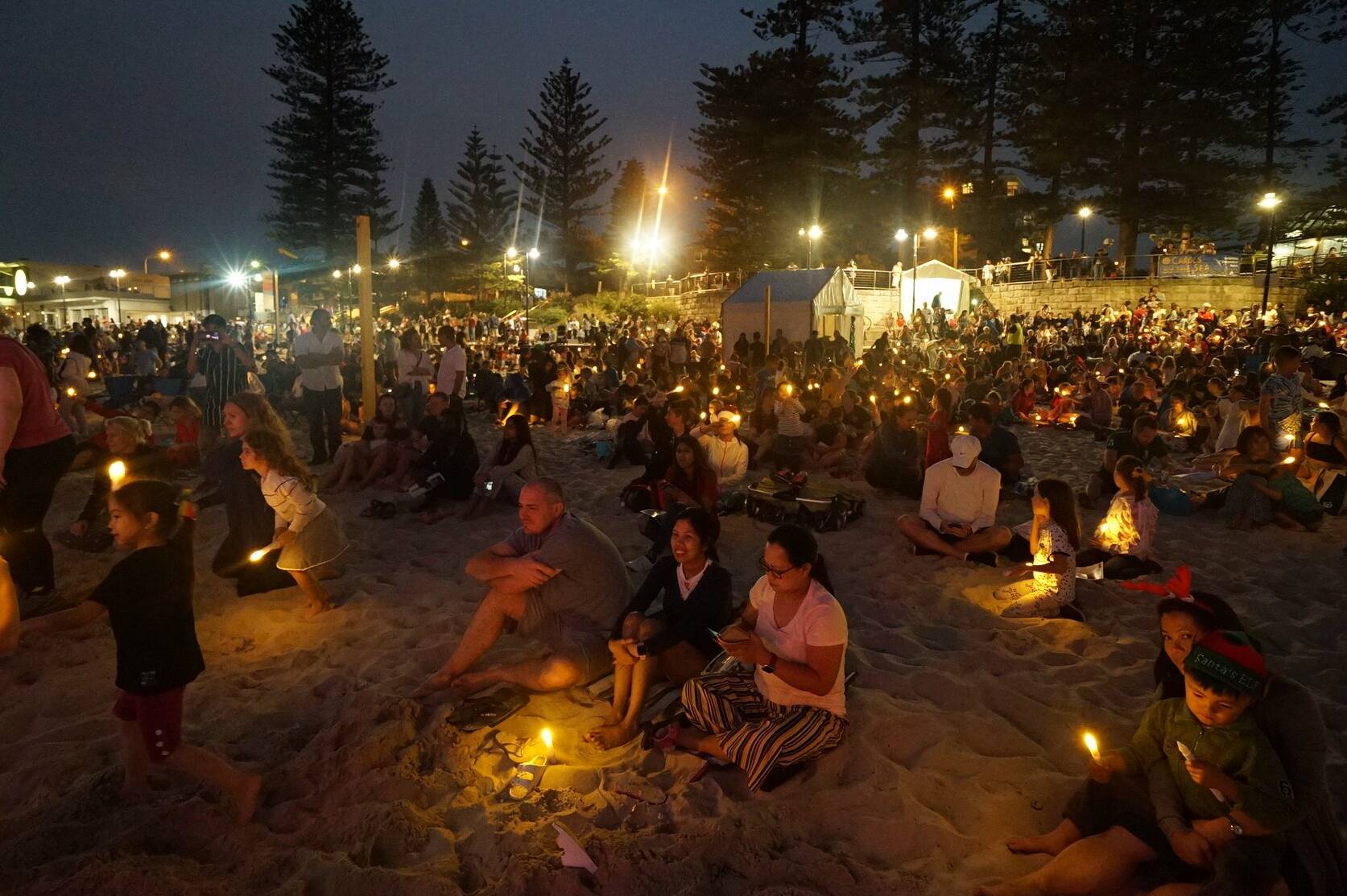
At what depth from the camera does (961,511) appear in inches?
242

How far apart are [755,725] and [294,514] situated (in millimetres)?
3284

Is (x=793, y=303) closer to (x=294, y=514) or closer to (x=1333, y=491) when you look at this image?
(x=1333, y=491)

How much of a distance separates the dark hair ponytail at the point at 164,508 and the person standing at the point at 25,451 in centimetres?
189

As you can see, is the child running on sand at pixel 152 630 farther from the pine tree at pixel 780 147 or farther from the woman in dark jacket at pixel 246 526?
the pine tree at pixel 780 147

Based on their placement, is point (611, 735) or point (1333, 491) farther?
point (1333, 491)

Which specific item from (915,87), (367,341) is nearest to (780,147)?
(915,87)

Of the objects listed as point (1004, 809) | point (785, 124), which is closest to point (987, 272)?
point (785, 124)

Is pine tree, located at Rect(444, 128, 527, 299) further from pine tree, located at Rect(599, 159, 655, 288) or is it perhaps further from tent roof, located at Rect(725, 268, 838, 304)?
tent roof, located at Rect(725, 268, 838, 304)

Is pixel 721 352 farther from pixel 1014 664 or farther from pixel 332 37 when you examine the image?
pixel 332 37

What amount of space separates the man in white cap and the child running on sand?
4.91 meters

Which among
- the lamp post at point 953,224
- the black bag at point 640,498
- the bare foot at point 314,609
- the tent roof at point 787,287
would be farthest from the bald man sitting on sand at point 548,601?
the lamp post at point 953,224

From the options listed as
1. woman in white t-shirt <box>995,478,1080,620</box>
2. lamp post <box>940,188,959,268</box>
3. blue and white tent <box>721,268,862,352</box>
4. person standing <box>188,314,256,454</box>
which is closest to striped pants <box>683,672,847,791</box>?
woman in white t-shirt <box>995,478,1080,620</box>

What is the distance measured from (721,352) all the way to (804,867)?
858 inches

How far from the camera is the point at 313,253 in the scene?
41.8 meters
